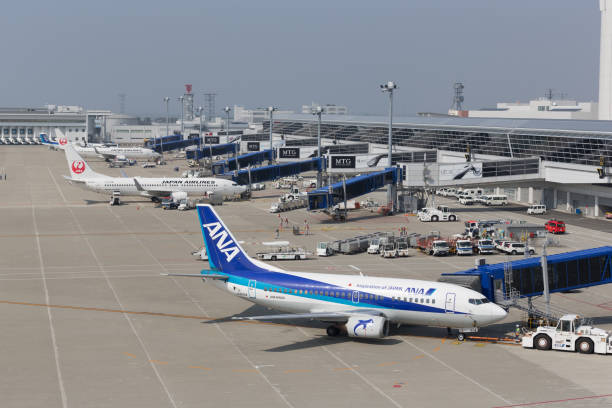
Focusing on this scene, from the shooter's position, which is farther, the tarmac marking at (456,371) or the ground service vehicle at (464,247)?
the ground service vehicle at (464,247)

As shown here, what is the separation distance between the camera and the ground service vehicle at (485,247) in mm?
77938

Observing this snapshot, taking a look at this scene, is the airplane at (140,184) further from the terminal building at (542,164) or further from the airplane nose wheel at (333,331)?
the airplane nose wheel at (333,331)

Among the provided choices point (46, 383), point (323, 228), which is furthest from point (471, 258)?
point (46, 383)

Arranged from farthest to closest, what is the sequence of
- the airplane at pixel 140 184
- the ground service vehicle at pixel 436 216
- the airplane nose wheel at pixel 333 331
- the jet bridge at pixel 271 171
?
the jet bridge at pixel 271 171 → the airplane at pixel 140 184 → the ground service vehicle at pixel 436 216 → the airplane nose wheel at pixel 333 331

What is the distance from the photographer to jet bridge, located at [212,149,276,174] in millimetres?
159000

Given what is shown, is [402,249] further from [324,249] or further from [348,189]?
[348,189]

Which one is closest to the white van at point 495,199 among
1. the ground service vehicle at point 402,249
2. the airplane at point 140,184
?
the airplane at point 140,184

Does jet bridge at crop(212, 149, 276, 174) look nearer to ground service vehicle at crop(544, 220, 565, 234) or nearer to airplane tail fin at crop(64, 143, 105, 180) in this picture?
airplane tail fin at crop(64, 143, 105, 180)

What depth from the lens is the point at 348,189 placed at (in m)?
107

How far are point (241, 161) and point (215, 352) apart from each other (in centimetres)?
12072

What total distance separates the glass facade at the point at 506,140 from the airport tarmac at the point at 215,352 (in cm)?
4169

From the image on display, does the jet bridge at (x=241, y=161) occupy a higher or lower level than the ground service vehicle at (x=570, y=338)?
higher

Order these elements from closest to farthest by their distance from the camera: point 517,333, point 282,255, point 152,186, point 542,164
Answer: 1. point 517,333
2. point 282,255
3. point 542,164
4. point 152,186

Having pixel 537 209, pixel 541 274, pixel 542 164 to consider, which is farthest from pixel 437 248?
pixel 542 164
